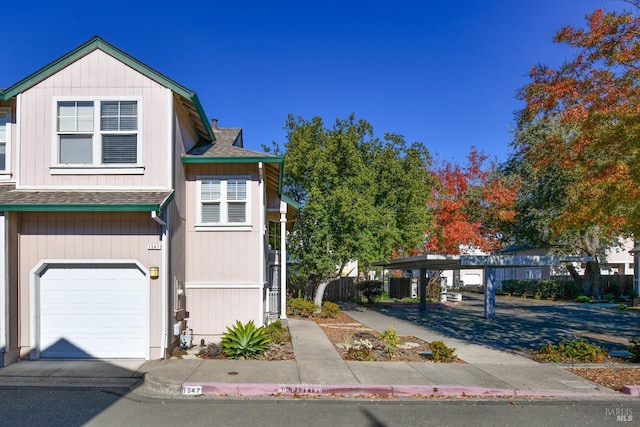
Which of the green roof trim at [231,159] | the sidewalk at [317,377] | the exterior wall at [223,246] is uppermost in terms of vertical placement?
the green roof trim at [231,159]

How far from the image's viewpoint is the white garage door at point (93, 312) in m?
10.4

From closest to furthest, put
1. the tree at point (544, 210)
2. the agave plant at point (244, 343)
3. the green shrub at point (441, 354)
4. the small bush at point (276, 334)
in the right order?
the agave plant at point (244, 343), the green shrub at point (441, 354), the small bush at point (276, 334), the tree at point (544, 210)

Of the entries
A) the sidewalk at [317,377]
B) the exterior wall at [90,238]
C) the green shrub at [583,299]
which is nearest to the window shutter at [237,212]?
the exterior wall at [90,238]

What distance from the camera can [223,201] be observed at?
12.4 metres

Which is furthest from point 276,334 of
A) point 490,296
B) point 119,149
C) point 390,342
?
point 490,296

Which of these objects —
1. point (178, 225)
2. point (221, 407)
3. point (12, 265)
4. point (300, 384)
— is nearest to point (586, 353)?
point (300, 384)

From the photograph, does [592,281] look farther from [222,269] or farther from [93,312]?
[93,312]

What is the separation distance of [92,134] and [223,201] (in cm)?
353

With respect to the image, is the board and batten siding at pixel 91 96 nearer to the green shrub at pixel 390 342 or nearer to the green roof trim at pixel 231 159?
the green roof trim at pixel 231 159

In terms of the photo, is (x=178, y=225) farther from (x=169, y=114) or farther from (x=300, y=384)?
(x=300, y=384)

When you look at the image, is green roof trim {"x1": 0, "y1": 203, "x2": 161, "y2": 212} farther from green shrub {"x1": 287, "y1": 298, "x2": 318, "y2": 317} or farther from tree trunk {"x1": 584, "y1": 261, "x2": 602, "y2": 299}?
tree trunk {"x1": 584, "y1": 261, "x2": 602, "y2": 299}

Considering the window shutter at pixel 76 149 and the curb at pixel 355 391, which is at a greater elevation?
the window shutter at pixel 76 149

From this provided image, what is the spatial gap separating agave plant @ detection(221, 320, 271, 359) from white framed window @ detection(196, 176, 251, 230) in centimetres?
298

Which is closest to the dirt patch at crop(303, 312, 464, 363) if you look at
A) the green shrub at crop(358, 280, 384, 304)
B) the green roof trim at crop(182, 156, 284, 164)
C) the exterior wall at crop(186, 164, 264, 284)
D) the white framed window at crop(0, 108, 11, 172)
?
the exterior wall at crop(186, 164, 264, 284)
